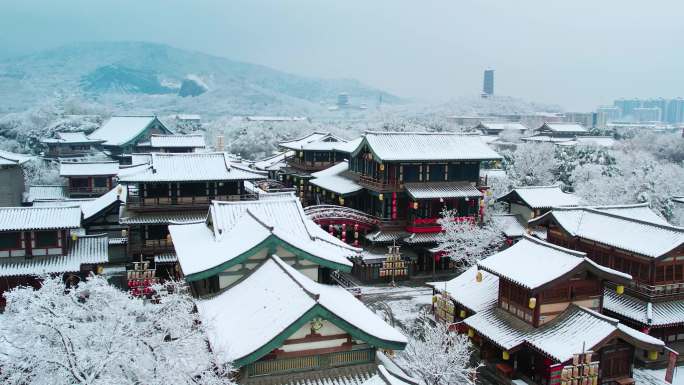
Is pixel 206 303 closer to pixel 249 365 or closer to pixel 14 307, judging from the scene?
pixel 249 365

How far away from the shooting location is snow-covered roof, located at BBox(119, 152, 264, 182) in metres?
42.5

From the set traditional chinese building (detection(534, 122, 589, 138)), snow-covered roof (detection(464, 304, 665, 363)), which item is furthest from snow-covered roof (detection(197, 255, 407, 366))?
traditional chinese building (detection(534, 122, 589, 138))

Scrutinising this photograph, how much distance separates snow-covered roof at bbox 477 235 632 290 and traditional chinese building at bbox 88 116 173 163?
70.3 metres

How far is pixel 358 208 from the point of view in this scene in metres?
54.1

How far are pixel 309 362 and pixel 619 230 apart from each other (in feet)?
77.6

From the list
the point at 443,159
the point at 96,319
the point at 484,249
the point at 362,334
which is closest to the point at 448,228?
the point at 484,249

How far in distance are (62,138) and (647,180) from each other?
83.4 metres

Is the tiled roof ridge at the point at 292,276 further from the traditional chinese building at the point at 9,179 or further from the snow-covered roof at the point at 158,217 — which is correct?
the traditional chinese building at the point at 9,179

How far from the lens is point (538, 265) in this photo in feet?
93.9

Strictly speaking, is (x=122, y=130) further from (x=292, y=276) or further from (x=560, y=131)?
(x=560, y=131)

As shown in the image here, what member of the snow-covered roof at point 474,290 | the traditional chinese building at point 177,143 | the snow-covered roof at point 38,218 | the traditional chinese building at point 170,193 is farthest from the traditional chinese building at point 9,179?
the snow-covered roof at point 474,290

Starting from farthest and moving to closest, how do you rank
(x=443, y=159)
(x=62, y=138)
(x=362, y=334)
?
(x=62, y=138) → (x=443, y=159) → (x=362, y=334)

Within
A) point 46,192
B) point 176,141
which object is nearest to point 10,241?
point 46,192

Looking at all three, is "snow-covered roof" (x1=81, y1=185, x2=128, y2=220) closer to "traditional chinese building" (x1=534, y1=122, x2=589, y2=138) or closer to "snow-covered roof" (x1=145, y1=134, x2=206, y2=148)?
"snow-covered roof" (x1=145, y1=134, x2=206, y2=148)
